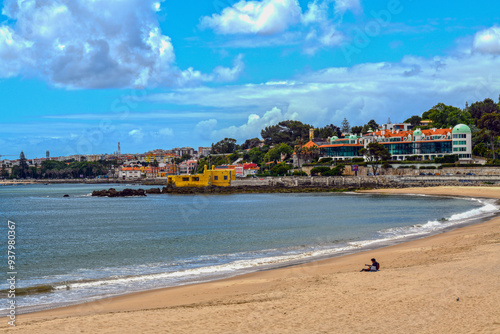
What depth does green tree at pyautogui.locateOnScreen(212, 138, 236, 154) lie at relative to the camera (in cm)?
16225

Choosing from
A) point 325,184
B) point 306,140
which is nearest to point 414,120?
point 306,140

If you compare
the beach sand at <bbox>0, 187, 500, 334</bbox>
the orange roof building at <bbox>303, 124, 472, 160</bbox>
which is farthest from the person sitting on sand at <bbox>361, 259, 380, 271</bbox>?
the orange roof building at <bbox>303, 124, 472, 160</bbox>

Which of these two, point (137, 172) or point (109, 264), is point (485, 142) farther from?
point (137, 172)

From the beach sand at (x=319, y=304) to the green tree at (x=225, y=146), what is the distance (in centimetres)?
14616

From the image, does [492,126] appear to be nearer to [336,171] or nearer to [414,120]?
[336,171]

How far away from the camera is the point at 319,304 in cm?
1091

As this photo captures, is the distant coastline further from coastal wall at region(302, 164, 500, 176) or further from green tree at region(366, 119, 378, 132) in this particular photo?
green tree at region(366, 119, 378, 132)

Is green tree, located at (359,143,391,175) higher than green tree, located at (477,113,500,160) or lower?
lower

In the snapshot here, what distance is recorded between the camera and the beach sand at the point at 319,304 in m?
9.32

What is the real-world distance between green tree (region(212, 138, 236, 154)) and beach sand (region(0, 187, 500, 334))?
5754 inches

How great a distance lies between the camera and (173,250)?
22609mm

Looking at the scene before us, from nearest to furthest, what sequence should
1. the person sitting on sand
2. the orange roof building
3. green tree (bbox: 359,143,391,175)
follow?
the person sitting on sand < the orange roof building < green tree (bbox: 359,143,391,175)

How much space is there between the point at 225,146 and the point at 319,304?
499 ft

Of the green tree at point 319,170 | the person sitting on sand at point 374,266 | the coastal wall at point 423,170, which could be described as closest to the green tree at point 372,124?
the coastal wall at point 423,170
